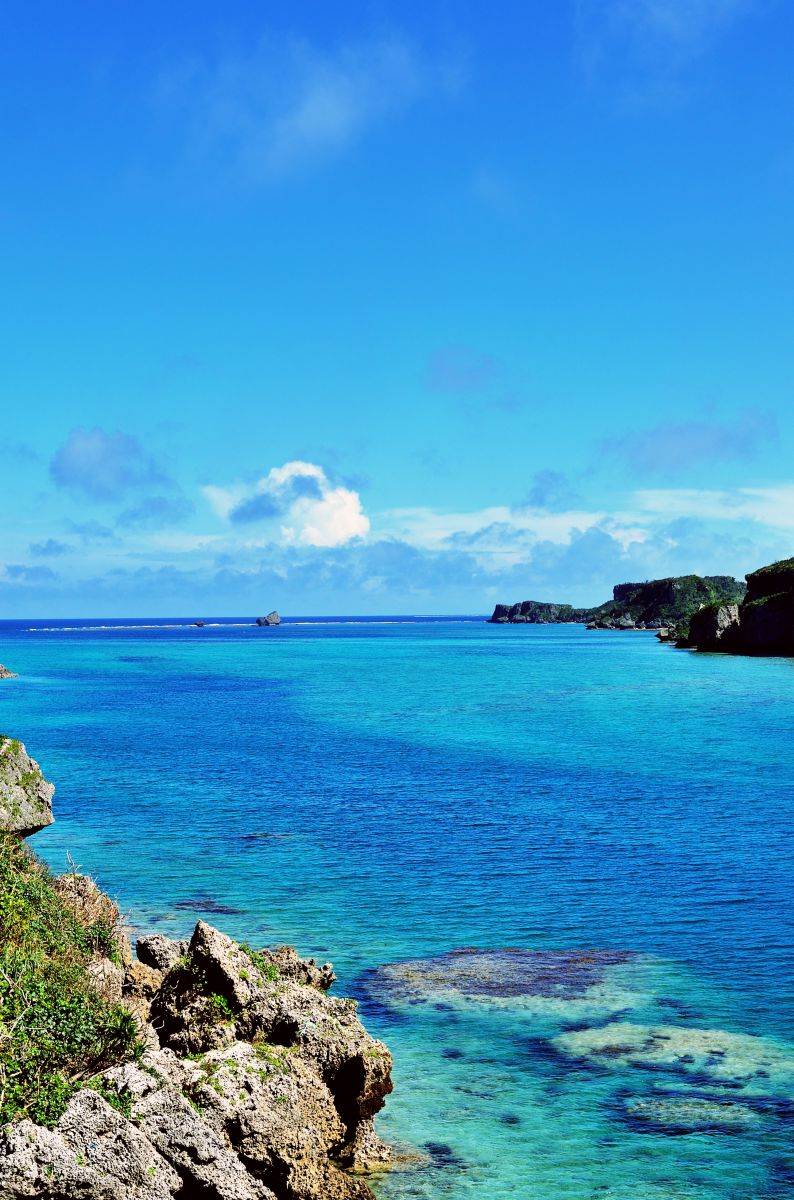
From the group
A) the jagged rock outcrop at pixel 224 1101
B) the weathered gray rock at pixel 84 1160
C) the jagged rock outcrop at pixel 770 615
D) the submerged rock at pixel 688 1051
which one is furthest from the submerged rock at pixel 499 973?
the jagged rock outcrop at pixel 770 615

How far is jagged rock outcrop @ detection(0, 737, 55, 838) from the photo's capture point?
2827 cm

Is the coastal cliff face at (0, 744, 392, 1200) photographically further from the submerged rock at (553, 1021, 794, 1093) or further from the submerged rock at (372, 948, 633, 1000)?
the submerged rock at (372, 948, 633, 1000)

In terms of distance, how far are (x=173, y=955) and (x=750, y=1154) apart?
38.3ft

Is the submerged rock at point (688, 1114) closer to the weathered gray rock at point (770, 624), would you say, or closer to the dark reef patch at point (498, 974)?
the dark reef patch at point (498, 974)

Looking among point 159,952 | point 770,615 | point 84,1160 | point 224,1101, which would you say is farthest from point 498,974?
point 770,615

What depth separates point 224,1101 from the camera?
14.6 meters

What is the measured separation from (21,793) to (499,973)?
47.2 ft

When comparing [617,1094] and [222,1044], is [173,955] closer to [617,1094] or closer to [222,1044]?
[222,1044]

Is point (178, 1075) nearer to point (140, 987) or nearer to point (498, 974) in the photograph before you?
point (140, 987)

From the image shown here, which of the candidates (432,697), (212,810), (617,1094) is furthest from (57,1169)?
(432,697)

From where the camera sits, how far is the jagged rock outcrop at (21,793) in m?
28.3

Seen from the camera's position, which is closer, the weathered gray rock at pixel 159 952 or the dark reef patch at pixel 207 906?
the weathered gray rock at pixel 159 952

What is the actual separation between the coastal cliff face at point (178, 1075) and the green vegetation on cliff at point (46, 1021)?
26 millimetres

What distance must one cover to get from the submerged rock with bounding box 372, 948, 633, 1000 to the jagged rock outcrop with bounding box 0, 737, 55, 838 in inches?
423
